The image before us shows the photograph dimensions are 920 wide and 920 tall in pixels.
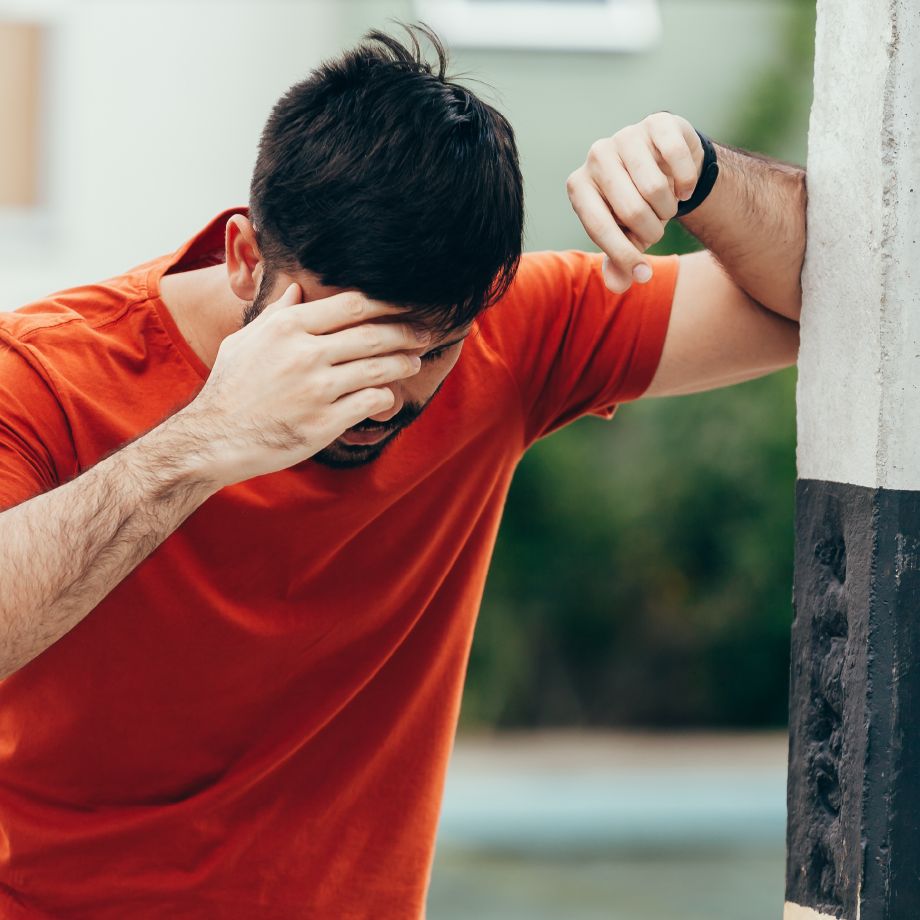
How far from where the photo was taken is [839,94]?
164cm

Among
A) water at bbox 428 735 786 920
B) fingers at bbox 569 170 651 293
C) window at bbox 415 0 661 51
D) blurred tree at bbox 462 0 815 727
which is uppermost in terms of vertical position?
window at bbox 415 0 661 51

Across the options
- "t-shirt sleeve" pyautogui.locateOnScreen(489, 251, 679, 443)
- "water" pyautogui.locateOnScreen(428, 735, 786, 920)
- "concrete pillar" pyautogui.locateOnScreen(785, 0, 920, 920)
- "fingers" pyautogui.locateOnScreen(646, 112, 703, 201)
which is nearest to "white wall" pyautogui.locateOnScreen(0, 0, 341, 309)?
"water" pyautogui.locateOnScreen(428, 735, 786, 920)

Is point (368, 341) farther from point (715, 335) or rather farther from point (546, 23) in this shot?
point (546, 23)

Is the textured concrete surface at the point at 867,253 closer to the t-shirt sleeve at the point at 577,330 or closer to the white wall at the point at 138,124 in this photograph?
the t-shirt sleeve at the point at 577,330

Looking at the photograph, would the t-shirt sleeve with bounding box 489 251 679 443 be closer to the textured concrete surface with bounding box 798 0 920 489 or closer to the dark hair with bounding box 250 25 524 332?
→ the dark hair with bounding box 250 25 524 332

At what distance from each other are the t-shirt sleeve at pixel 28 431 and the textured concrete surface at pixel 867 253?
0.85m

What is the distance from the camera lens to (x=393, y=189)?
65.1 inches

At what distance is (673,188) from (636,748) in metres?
5.59

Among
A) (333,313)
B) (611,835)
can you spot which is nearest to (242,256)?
(333,313)

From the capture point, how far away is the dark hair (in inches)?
64.9

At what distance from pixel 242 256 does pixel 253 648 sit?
1.58ft

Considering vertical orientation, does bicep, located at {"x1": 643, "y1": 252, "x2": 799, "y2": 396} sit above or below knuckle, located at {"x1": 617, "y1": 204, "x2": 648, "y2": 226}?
below

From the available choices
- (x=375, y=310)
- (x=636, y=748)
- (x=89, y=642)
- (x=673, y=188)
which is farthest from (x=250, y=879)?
(x=636, y=748)

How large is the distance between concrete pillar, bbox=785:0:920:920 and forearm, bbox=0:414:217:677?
2.23ft
